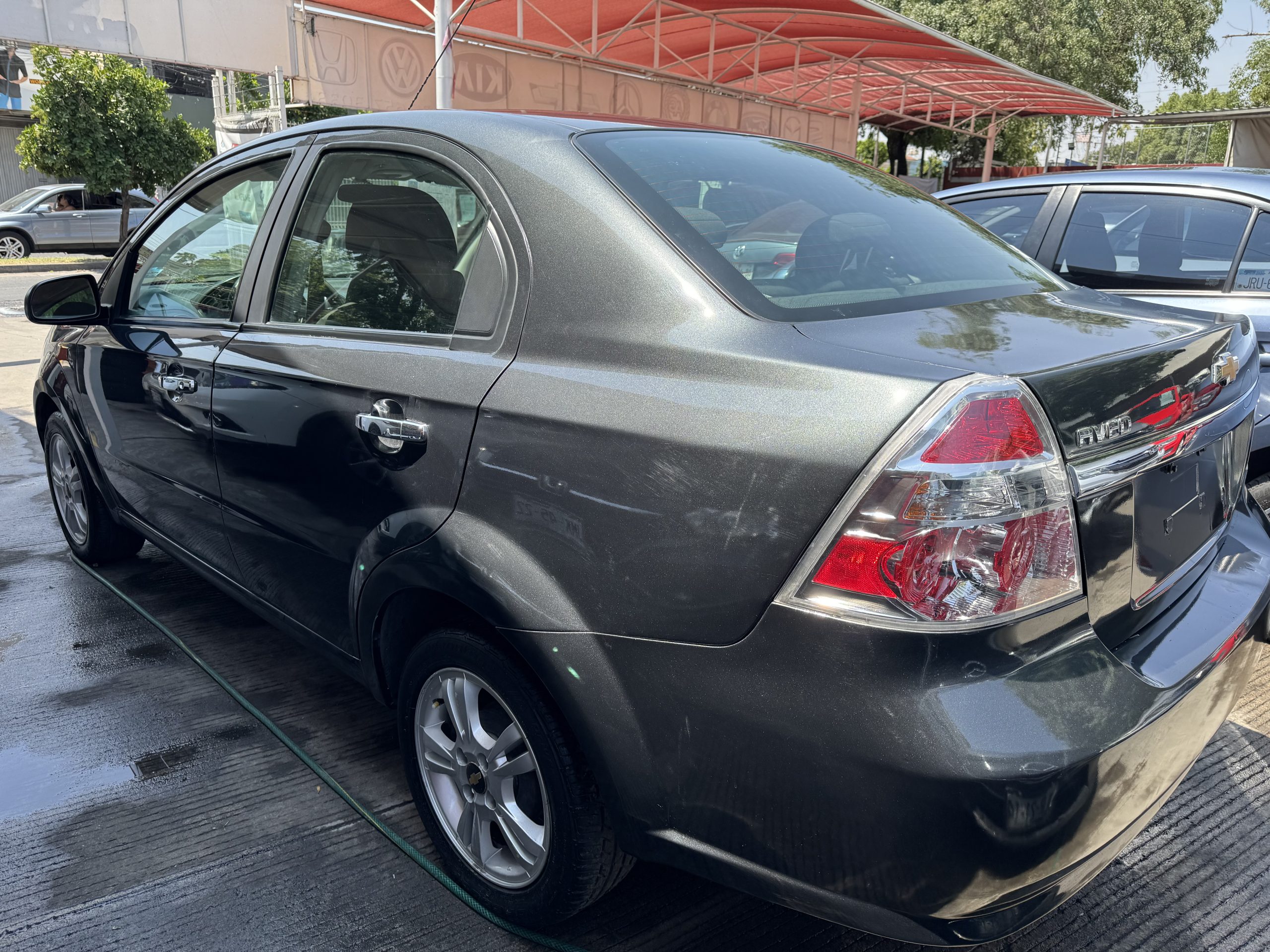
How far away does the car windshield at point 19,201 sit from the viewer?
19422 millimetres

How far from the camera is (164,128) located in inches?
744

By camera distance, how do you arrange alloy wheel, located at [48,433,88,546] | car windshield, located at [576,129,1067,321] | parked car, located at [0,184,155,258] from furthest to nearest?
parked car, located at [0,184,155,258] < alloy wheel, located at [48,433,88,546] < car windshield, located at [576,129,1067,321]

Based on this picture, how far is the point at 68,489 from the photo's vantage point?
13.7ft

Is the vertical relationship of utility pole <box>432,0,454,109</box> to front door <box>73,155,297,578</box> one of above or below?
above

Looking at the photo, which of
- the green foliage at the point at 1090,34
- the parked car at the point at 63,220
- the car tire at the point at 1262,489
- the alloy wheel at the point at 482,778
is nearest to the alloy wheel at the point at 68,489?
the alloy wheel at the point at 482,778

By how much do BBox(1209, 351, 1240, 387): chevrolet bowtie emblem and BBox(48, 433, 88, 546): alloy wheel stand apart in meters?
3.91

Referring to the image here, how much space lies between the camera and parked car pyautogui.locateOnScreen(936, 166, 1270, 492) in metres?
4.14

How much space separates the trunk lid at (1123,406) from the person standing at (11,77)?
1322 inches

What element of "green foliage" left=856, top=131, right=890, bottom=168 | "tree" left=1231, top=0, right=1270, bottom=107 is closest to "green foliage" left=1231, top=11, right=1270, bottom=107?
"tree" left=1231, top=0, right=1270, bottom=107

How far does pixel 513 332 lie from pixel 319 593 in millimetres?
952

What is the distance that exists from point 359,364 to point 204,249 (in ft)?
4.00

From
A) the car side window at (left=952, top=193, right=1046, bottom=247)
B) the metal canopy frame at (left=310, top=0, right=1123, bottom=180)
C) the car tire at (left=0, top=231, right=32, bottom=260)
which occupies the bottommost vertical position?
the car tire at (left=0, top=231, right=32, bottom=260)

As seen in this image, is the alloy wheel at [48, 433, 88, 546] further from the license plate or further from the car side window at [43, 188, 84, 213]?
the car side window at [43, 188, 84, 213]

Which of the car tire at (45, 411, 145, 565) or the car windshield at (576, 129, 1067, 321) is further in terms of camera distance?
the car tire at (45, 411, 145, 565)
